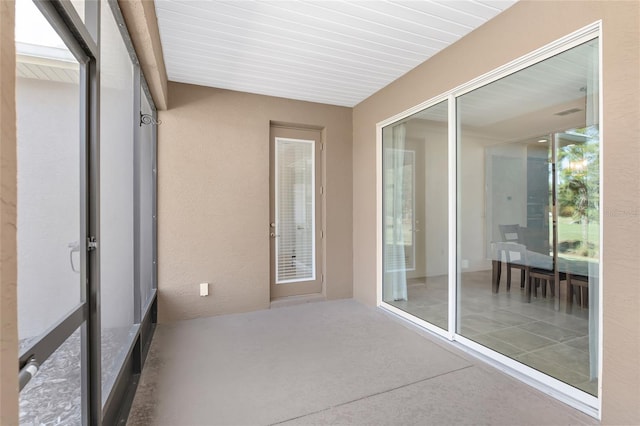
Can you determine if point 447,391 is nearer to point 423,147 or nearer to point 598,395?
point 598,395

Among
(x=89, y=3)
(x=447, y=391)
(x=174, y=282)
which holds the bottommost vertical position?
(x=447, y=391)

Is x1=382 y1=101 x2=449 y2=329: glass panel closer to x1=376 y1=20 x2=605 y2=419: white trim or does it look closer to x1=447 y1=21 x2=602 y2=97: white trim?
x1=376 y1=20 x2=605 y2=419: white trim

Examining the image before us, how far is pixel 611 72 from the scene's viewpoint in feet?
5.84

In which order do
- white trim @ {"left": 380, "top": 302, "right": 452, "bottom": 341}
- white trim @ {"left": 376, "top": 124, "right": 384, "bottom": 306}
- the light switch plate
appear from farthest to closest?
white trim @ {"left": 376, "top": 124, "right": 384, "bottom": 306} < the light switch plate < white trim @ {"left": 380, "top": 302, "right": 452, "bottom": 341}

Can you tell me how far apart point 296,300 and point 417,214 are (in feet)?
6.63

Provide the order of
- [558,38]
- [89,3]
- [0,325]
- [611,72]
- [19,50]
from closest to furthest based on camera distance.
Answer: [0,325] < [19,50] < [89,3] < [611,72] < [558,38]

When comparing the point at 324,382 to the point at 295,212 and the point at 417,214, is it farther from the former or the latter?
the point at 295,212

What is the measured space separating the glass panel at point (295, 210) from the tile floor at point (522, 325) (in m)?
1.79

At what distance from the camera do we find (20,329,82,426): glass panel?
1057 mm

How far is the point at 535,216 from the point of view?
2.39 metres

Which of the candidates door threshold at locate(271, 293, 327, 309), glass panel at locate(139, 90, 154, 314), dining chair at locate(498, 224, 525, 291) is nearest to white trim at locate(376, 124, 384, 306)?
door threshold at locate(271, 293, 327, 309)

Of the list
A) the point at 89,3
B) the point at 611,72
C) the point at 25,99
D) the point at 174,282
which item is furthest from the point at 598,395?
the point at 174,282

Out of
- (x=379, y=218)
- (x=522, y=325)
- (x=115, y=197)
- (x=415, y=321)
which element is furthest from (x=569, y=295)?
(x=115, y=197)

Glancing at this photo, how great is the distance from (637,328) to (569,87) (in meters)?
1.59
